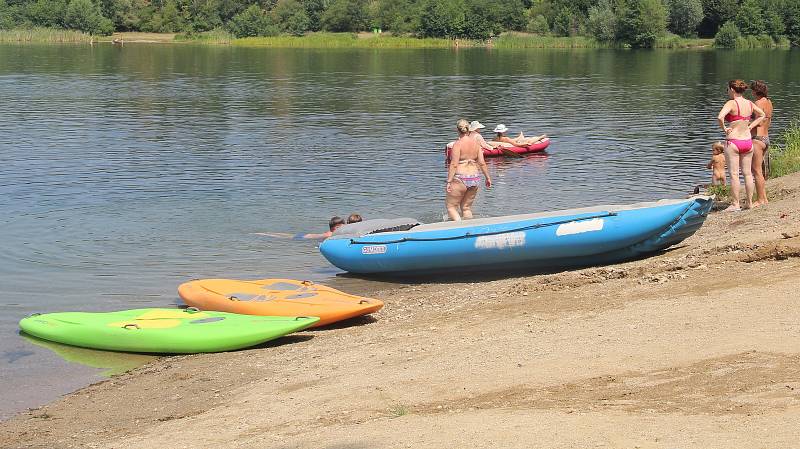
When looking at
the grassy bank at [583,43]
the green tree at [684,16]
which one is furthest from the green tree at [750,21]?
the green tree at [684,16]

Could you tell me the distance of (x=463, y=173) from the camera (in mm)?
14859

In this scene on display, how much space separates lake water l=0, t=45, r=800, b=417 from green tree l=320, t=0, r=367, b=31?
4618cm

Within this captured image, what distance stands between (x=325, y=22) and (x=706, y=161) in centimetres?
8089

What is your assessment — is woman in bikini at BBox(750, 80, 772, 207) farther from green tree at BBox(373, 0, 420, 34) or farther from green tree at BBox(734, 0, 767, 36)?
green tree at BBox(373, 0, 420, 34)

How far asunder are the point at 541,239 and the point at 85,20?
96.9 m

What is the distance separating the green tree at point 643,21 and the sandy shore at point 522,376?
79.9m

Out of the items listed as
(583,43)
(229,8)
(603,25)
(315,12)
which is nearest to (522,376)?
(583,43)

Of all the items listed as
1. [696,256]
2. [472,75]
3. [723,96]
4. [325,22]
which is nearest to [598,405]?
[696,256]

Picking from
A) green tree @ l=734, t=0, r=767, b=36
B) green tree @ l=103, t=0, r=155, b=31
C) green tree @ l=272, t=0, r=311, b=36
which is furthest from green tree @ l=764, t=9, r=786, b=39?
green tree @ l=103, t=0, r=155, b=31

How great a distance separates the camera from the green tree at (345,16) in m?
103

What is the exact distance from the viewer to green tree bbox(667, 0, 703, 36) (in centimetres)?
9212

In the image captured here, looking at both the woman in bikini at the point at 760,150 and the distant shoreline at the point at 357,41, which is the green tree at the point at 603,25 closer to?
the distant shoreline at the point at 357,41

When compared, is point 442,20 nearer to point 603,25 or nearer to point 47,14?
point 603,25

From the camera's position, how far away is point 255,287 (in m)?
12.7
